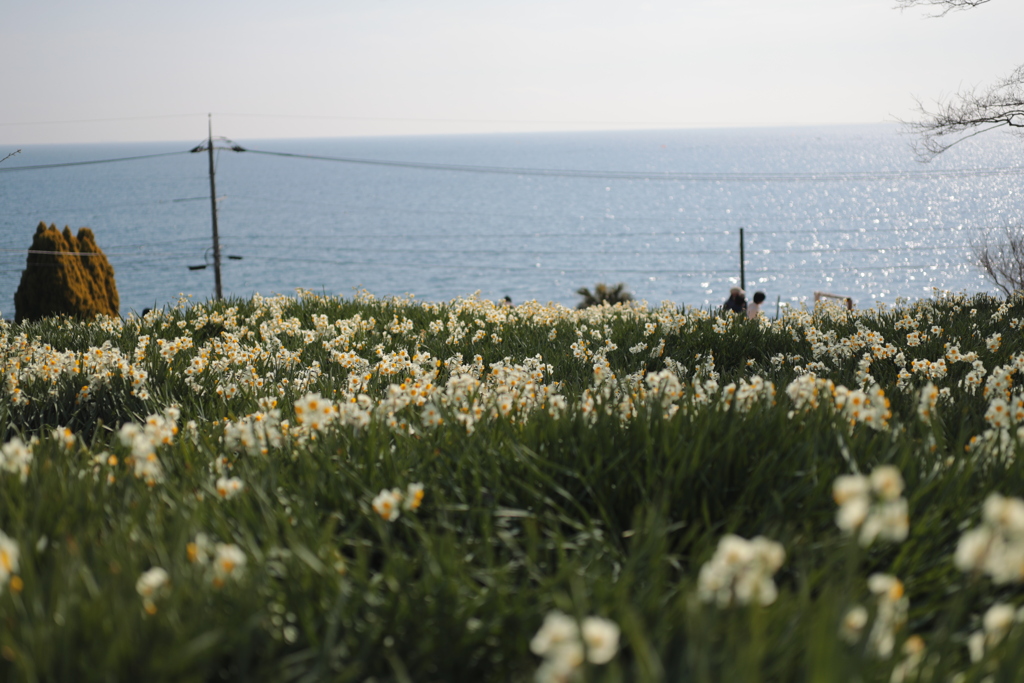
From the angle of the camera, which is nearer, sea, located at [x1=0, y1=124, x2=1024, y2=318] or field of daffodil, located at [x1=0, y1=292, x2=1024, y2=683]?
field of daffodil, located at [x1=0, y1=292, x2=1024, y2=683]

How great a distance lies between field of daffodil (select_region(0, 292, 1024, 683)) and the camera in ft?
5.58

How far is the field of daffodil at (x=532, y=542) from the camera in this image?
5.58ft

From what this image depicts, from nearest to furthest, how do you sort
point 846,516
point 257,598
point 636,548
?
point 846,516, point 257,598, point 636,548

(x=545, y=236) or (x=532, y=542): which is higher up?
(x=545, y=236)

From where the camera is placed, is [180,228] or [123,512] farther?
[180,228]

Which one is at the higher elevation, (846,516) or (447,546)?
(846,516)

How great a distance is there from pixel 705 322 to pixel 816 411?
197 inches

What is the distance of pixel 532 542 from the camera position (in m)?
2.16

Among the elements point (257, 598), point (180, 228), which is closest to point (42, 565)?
point (257, 598)

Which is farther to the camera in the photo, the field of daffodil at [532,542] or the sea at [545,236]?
the sea at [545,236]

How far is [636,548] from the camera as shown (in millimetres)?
2154

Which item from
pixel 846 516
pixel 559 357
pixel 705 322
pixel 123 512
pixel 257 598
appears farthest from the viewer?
pixel 705 322

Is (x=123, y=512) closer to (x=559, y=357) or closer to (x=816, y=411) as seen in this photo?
(x=816, y=411)

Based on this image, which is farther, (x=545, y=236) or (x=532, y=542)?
(x=545, y=236)
